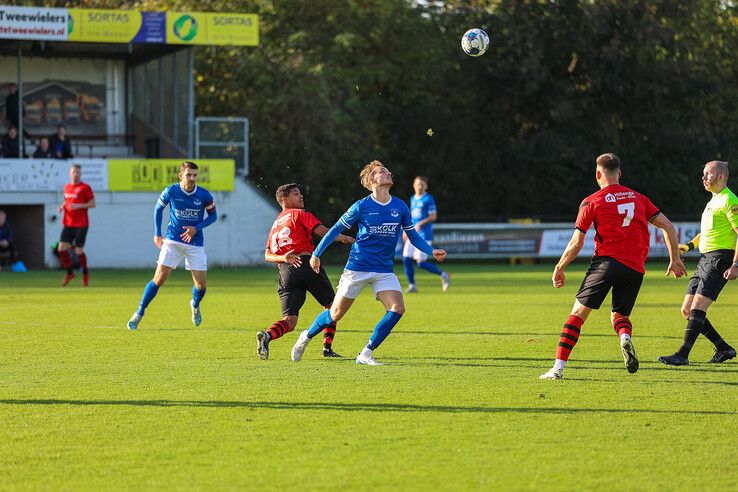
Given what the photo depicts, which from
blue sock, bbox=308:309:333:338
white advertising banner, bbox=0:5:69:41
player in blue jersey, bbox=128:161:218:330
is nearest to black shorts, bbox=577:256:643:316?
blue sock, bbox=308:309:333:338

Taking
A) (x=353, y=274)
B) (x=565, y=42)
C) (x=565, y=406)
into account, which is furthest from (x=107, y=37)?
(x=565, y=406)

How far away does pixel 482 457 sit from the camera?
6992 millimetres

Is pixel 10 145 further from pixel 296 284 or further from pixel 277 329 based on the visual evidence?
pixel 277 329

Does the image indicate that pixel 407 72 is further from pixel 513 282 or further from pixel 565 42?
pixel 513 282

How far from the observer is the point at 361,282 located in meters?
11.0

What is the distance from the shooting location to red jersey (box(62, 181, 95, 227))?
21984mm

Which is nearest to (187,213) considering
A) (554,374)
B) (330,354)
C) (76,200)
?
(330,354)

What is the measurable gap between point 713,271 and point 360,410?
15.2 feet

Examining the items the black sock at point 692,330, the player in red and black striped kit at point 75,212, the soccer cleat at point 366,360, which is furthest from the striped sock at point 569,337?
the player in red and black striped kit at point 75,212

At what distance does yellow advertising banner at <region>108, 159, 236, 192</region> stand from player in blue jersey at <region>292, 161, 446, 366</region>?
67.5ft

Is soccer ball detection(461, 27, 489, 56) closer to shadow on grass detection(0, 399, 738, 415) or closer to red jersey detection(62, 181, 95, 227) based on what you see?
red jersey detection(62, 181, 95, 227)

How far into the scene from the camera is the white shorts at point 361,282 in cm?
1094

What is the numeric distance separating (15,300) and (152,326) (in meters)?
5.44

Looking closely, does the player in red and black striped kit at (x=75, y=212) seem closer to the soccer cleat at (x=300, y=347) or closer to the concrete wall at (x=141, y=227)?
the concrete wall at (x=141, y=227)
